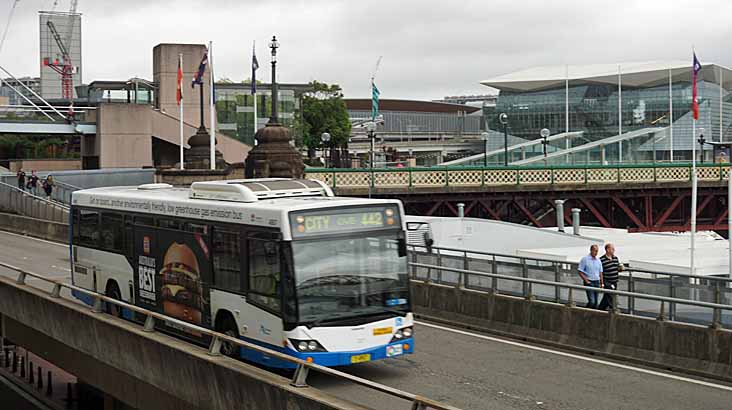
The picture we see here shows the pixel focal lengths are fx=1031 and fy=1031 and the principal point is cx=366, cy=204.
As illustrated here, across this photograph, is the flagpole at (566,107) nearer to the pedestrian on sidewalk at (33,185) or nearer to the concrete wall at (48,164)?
the concrete wall at (48,164)

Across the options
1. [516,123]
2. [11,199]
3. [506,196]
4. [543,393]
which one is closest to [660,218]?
[506,196]

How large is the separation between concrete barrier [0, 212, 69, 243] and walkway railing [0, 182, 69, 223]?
0.76 m

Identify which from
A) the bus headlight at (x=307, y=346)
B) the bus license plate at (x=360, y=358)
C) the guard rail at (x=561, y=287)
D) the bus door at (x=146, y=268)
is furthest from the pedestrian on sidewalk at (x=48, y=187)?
the bus headlight at (x=307, y=346)

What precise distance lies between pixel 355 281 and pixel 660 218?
144 feet

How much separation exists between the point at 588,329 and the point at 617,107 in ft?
405

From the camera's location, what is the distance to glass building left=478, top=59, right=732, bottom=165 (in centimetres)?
12600

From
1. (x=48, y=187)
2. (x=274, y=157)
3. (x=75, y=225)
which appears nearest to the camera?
(x=75, y=225)

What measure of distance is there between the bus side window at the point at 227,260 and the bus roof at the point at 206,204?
252 millimetres

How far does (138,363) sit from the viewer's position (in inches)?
655

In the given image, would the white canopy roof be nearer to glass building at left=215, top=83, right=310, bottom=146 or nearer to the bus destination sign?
glass building at left=215, top=83, right=310, bottom=146

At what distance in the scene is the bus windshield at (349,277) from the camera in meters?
14.9

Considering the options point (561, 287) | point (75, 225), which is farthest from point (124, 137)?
point (561, 287)

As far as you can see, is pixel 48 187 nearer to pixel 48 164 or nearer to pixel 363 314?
pixel 48 164

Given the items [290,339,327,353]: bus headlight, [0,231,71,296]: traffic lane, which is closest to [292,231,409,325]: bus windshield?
[290,339,327,353]: bus headlight
